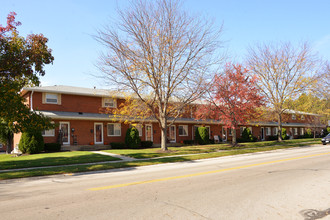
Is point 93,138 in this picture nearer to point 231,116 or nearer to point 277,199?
point 231,116

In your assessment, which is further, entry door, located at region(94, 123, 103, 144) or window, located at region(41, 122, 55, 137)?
entry door, located at region(94, 123, 103, 144)

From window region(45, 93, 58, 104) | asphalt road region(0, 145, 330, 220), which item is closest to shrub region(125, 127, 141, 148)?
window region(45, 93, 58, 104)

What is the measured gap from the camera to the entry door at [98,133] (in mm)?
26359

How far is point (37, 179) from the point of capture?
34.8ft

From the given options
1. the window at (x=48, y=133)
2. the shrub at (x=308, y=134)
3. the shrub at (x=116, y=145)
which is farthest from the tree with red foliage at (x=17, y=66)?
the shrub at (x=308, y=134)

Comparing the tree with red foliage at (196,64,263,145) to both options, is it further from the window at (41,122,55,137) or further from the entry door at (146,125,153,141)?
the window at (41,122,55,137)

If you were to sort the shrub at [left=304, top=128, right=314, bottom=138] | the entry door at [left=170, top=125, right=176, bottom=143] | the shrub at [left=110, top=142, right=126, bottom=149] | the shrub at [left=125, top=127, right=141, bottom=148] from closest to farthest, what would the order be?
the shrub at [left=110, top=142, right=126, bottom=149] < the shrub at [left=125, top=127, right=141, bottom=148] < the entry door at [left=170, top=125, right=176, bottom=143] < the shrub at [left=304, top=128, right=314, bottom=138]

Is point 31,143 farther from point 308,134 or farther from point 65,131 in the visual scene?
point 308,134

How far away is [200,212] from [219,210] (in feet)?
1.46

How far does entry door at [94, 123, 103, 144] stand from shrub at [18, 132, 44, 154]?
5.73m

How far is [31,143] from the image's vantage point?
2102 centimetres

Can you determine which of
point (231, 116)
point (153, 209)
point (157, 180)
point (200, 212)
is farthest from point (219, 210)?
point (231, 116)

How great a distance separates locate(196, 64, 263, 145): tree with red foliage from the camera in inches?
976

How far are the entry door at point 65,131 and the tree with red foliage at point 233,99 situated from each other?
41.2 feet
